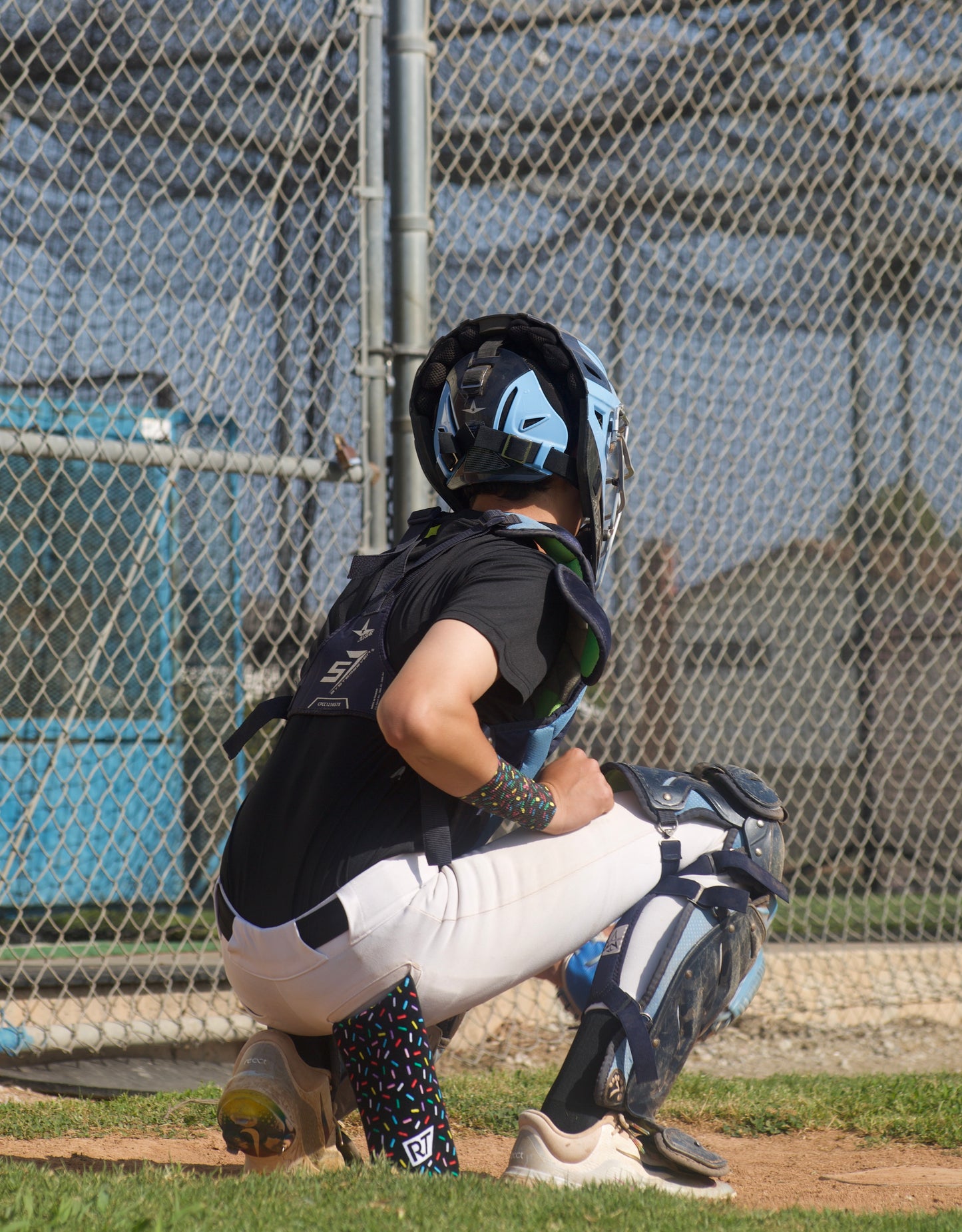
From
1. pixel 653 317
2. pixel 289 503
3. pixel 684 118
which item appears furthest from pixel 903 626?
pixel 289 503

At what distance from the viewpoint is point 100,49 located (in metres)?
4.00

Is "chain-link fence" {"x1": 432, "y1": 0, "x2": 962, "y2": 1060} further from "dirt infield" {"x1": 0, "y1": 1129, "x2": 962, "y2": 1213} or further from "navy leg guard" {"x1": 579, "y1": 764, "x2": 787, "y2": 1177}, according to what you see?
"navy leg guard" {"x1": 579, "y1": 764, "x2": 787, "y2": 1177}

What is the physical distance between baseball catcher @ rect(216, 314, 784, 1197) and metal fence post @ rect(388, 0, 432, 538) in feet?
5.45

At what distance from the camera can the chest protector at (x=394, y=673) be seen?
219cm

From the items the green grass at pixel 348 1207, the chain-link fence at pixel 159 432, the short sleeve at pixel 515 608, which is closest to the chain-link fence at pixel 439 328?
the chain-link fence at pixel 159 432

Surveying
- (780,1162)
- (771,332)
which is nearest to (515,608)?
(780,1162)

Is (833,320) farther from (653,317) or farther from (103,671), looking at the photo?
(103,671)

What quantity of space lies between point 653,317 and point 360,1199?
3953 mm

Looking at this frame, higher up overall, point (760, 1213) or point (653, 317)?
point (653, 317)

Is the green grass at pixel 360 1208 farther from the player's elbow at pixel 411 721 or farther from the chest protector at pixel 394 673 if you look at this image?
the player's elbow at pixel 411 721

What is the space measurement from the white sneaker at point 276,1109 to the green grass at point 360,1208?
0.39 ft

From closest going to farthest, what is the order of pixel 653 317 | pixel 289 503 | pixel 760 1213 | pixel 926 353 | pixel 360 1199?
pixel 360 1199 → pixel 760 1213 → pixel 289 503 → pixel 653 317 → pixel 926 353

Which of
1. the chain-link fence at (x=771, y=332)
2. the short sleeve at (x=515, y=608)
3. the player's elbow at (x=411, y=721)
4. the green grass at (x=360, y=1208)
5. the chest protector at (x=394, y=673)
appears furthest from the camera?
the chain-link fence at (x=771, y=332)

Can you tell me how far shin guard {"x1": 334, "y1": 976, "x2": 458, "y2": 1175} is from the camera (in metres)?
2.13
